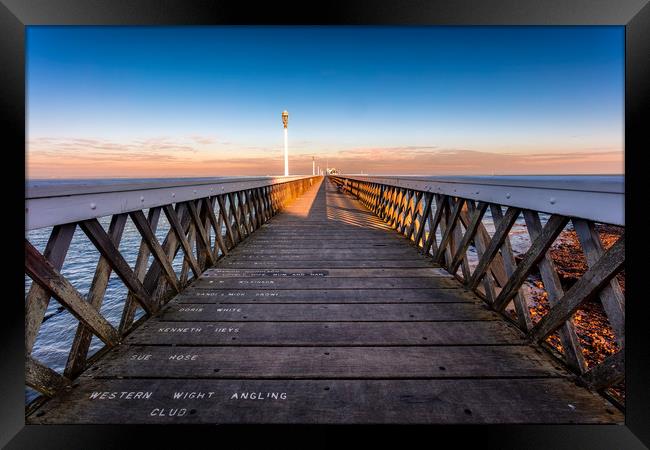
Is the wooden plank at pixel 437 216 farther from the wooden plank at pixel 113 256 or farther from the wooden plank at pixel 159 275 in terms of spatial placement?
the wooden plank at pixel 113 256

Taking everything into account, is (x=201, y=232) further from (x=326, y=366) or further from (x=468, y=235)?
(x=468, y=235)

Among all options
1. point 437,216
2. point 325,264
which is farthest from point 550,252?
point 325,264

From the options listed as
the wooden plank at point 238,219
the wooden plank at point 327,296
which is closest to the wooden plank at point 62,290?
the wooden plank at point 327,296

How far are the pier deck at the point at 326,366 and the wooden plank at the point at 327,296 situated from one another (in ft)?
0.06

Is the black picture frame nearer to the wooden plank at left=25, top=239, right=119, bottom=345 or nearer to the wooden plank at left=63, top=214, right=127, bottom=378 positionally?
the wooden plank at left=25, top=239, right=119, bottom=345

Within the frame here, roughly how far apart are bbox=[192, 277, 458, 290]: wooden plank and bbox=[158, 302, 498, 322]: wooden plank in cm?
52

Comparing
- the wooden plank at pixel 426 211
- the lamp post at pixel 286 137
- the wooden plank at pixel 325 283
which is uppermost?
the lamp post at pixel 286 137

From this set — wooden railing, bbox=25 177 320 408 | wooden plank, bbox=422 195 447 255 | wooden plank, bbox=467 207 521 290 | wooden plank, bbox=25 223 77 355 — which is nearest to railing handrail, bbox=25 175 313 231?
wooden railing, bbox=25 177 320 408

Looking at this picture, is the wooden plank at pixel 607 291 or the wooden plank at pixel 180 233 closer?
the wooden plank at pixel 607 291

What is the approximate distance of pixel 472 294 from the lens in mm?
3285

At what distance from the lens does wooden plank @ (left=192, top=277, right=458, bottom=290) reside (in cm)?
359

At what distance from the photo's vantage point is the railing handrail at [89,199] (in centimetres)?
156
